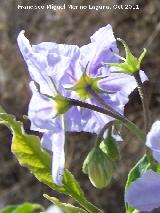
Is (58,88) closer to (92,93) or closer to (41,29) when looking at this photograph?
(92,93)

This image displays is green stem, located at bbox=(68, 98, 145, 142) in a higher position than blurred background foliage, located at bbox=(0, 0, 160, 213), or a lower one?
higher

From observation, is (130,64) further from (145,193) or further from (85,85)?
(145,193)

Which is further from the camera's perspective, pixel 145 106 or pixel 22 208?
pixel 22 208

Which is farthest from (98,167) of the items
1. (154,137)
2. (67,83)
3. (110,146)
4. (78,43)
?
(78,43)

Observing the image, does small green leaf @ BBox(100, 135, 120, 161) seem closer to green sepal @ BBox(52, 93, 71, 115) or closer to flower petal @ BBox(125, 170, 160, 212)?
green sepal @ BBox(52, 93, 71, 115)

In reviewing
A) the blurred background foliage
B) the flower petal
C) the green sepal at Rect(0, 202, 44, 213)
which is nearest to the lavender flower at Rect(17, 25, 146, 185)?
the flower petal

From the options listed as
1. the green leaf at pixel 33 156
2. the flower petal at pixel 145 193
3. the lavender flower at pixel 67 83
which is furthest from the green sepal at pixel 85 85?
the flower petal at pixel 145 193
